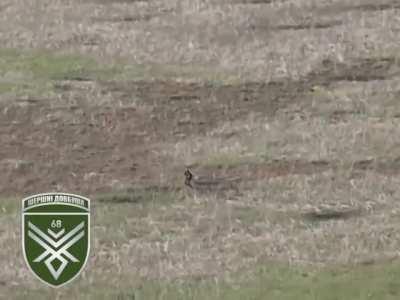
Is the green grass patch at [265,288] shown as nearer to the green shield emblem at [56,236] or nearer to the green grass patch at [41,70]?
the green shield emblem at [56,236]

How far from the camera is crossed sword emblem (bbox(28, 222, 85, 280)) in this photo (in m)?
10.7

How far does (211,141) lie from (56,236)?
947cm

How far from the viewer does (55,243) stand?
10.6 meters

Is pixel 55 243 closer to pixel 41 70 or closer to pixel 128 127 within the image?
pixel 128 127

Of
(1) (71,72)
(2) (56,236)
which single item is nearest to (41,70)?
(1) (71,72)

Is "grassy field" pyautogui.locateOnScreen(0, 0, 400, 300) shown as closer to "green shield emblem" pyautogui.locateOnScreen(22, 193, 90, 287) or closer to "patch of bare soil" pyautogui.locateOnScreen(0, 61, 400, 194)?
"patch of bare soil" pyautogui.locateOnScreen(0, 61, 400, 194)

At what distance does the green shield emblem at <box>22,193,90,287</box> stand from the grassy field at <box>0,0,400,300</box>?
1.64 m

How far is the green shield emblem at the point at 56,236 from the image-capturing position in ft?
35.2

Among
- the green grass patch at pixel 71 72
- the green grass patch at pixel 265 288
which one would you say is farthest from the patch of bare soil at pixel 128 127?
the green grass patch at pixel 265 288

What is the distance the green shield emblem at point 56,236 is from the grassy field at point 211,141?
5.39 ft

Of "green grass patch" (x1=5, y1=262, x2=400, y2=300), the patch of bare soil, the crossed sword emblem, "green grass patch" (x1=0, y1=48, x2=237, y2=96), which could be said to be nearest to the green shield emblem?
the crossed sword emblem

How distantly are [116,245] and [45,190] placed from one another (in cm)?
333

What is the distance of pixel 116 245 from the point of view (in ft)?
48.2

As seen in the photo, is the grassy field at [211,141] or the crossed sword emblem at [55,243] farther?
the grassy field at [211,141]
